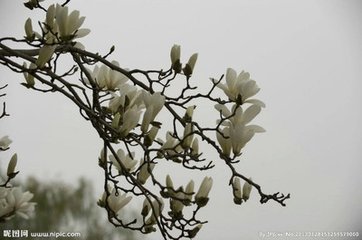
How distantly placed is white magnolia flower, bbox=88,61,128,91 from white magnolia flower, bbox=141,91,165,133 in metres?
0.06

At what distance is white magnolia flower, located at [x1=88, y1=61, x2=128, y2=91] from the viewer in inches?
19.7

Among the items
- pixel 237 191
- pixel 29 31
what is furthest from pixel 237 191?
pixel 29 31

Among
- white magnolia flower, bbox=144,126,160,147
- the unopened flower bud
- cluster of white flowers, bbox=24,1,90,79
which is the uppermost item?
cluster of white flowers, bbox=24,1,90,79

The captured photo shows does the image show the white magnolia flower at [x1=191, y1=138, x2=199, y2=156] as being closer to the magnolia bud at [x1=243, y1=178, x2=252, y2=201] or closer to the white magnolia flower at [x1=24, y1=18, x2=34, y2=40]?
the magnolia bud at [x1=243, y1=178, x2=252, y2=201]

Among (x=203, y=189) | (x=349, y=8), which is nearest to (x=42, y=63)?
→ (x=203, y=189)

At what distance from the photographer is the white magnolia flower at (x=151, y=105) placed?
432mm

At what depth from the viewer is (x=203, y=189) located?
17.1 inches

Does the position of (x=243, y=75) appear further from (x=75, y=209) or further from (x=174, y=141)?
(x=75, y=209)

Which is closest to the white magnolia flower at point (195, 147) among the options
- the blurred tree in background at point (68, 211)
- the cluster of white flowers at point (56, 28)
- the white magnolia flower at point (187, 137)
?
the white magnolia flower at point (187, 137)

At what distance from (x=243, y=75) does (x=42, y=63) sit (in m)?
0.15

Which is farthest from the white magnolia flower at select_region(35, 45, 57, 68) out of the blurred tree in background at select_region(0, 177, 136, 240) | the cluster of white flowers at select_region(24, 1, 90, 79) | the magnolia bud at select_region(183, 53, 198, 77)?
the blurred tree in background at select_region(0, 177, 136, 240)

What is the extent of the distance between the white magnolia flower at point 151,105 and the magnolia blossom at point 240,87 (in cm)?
5

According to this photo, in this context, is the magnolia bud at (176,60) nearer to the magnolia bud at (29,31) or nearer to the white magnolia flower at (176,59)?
the white magnolia flower at (176,59)

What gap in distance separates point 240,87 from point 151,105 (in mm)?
69
